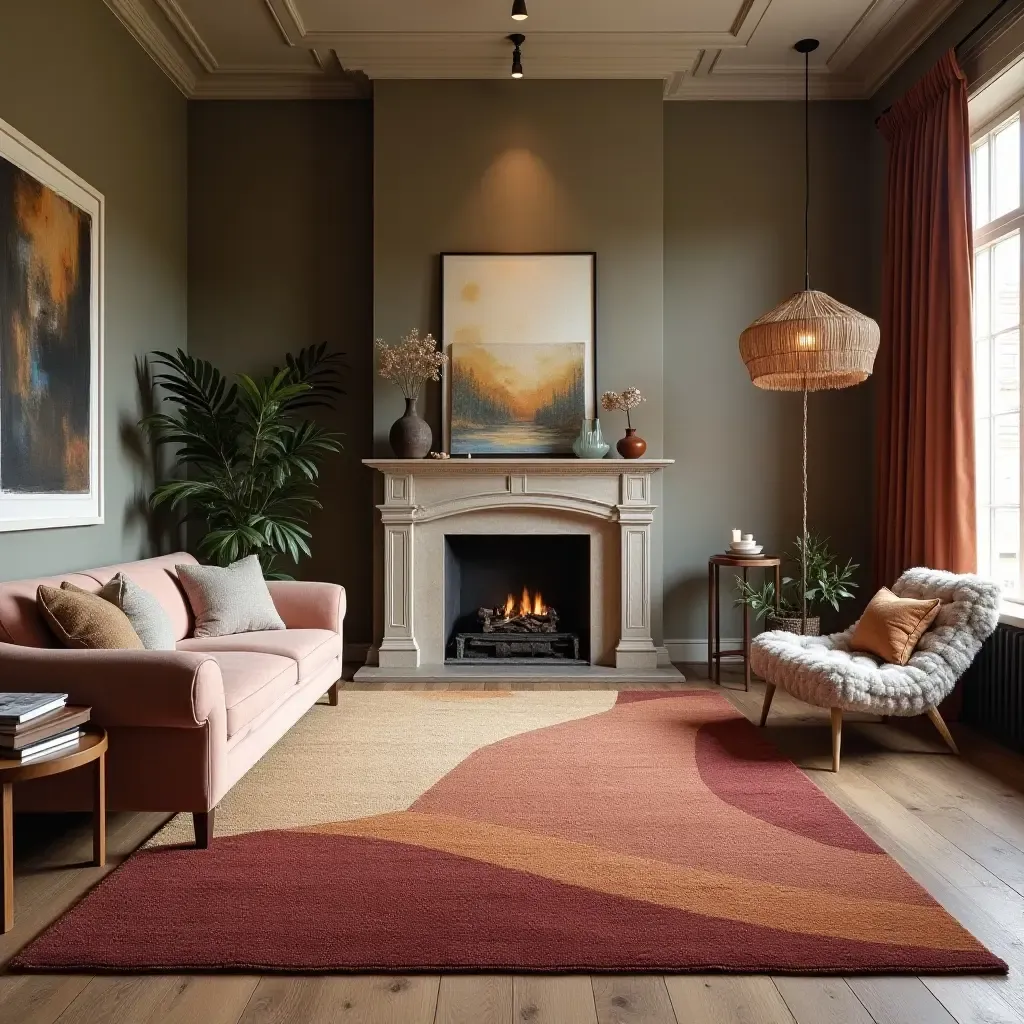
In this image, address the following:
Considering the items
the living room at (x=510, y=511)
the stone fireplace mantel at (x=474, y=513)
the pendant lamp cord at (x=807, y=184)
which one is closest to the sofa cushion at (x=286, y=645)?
the living room at (x=510, y=511)

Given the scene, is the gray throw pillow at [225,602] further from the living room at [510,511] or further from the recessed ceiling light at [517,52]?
the recessed ceiling light at [517,52]

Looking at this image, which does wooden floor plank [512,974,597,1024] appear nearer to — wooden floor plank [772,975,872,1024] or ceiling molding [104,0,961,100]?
wooden floor plank [772,975,872,1024]

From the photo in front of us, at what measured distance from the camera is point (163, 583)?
3.57 m

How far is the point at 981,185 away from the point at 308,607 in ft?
13.0

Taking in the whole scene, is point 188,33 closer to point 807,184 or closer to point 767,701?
point 807,184

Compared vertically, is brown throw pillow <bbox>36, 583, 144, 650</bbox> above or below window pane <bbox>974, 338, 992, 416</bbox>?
below

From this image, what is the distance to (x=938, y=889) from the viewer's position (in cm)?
223

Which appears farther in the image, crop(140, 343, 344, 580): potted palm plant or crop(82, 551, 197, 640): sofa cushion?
crop(140, 343, 344, 580): potted palm plant

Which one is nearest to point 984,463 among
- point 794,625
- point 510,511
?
point 794,625

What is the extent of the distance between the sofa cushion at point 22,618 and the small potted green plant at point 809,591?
11.1ft

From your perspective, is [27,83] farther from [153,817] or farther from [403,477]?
[153,817]

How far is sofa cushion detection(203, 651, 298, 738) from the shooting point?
260 cm

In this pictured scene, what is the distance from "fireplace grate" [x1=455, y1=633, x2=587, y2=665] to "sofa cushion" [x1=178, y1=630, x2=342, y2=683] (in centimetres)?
134

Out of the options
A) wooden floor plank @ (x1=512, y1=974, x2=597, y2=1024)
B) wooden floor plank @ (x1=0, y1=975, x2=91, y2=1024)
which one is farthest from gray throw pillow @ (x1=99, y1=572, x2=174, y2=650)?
wooden floor plank @ (x1=512, y1=974, x2=597, y2=1024)
